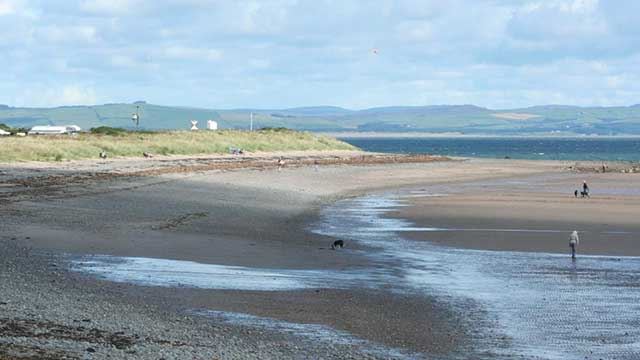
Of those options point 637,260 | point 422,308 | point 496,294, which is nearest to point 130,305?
point 422,308

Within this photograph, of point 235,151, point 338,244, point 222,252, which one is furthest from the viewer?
point 235,151

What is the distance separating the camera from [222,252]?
22.7 m

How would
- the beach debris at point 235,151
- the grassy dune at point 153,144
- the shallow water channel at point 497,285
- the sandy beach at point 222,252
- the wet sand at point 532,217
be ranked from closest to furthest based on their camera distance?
the sandy beach at point 222,252
the shallow water channel at point 497,285
the wet sand at point 532,217
the grassy dune at point 153,144
the beach debris at point 235,151

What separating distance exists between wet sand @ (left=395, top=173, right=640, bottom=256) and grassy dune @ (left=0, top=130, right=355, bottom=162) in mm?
21214

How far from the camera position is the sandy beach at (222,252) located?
1281cm

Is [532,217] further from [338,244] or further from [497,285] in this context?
[497,285]

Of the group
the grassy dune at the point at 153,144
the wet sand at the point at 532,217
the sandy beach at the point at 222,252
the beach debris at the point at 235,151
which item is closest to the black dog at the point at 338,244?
the sandy beach at the point at 222,252

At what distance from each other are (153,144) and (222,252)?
52.7m

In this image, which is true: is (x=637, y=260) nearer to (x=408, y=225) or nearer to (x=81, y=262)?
(x=408, y=225)

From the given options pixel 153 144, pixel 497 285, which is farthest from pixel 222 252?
pixel 153 144

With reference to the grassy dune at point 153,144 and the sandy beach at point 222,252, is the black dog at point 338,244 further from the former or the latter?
the grassy dune at point 153,144

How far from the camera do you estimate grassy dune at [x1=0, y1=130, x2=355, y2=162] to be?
56219mm

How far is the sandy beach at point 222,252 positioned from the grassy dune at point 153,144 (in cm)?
525

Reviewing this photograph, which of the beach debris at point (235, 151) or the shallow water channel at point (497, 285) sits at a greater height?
the beach debris at point (235, 151)
